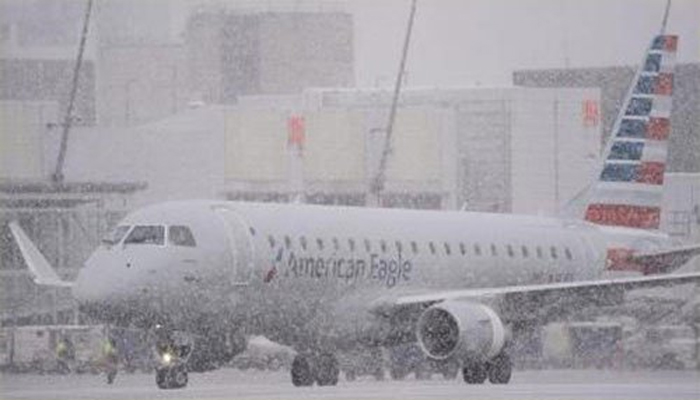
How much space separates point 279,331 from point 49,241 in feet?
154

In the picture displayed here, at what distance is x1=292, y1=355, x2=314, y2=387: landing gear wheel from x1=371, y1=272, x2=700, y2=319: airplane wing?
→ 7.32ft

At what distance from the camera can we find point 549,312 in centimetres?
5009

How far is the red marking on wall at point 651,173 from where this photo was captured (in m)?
59.5

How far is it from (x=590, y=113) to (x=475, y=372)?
7152 centimetres

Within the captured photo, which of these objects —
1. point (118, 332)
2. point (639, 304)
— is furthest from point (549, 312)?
point (639, 304)

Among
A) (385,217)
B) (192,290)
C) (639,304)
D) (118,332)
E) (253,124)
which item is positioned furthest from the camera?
(253,124)

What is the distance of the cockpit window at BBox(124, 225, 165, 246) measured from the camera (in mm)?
44625

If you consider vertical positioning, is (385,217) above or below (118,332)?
above

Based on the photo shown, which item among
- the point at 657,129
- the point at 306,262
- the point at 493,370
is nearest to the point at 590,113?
the point at 657,129

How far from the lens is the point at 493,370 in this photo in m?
47.8

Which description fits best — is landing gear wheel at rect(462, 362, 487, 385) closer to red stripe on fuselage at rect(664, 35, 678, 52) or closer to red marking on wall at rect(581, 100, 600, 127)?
red stripe on fuselage at rect(664, 35, 678, 52)

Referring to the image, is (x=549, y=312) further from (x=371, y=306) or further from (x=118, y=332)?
(x=118, y=332)

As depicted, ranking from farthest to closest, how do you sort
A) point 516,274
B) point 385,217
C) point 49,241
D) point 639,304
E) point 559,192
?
point 559,192, point 49,241, point 639,304, point 516,274, point 385,217

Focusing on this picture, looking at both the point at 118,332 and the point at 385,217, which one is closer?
the point at 385,217
